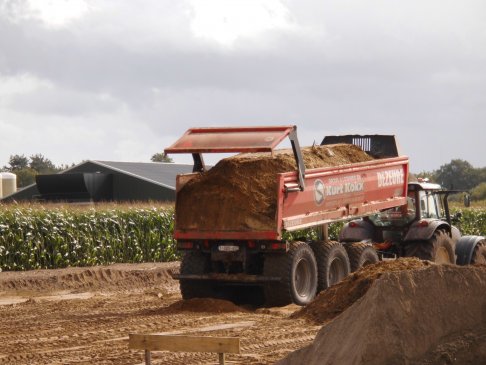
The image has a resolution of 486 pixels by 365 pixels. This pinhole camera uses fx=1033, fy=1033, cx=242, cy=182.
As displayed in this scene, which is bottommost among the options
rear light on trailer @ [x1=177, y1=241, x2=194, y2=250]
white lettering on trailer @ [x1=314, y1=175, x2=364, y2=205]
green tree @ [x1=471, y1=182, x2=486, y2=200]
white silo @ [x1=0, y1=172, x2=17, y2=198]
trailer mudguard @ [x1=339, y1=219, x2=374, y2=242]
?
rear light on trailer @ [x1=177, y1=241, x2=194, y2=250]

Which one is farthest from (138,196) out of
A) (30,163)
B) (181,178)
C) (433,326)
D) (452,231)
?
(30,163)

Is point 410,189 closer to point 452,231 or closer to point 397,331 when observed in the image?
point 452,231

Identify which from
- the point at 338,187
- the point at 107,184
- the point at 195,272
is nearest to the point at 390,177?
the point at 338,187

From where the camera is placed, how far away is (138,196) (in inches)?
1822

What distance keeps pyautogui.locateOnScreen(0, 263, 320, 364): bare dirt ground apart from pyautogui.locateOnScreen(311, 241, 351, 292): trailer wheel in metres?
1.11

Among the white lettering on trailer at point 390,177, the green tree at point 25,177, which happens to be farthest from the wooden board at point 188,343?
the green tree at point 25,177

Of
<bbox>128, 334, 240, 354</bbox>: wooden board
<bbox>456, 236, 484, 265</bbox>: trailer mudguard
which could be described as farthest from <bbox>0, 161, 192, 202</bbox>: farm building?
<bbox>128, 334, 240, 354</bbox>: wooden board

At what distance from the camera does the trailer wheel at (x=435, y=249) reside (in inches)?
846

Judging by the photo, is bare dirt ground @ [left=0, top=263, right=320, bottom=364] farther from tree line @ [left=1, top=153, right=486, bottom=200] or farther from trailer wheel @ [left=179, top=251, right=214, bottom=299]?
tree line @ [left=1, top=153, right=486, bottom=200]

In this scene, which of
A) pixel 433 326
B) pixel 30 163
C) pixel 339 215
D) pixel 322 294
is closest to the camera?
pixel 433 326

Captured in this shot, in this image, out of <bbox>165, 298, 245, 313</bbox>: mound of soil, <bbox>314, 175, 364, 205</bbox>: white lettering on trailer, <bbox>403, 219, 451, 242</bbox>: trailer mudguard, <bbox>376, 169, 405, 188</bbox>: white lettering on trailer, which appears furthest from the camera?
<bbox>403, 219, 451, 242</bbox>: trailer mudguard

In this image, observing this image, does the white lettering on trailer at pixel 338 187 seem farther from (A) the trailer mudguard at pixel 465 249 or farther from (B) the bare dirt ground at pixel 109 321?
(A) the trailer mudguard at pixel 465 249

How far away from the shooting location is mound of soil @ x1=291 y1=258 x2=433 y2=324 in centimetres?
1598

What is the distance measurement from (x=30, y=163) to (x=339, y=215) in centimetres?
8187
